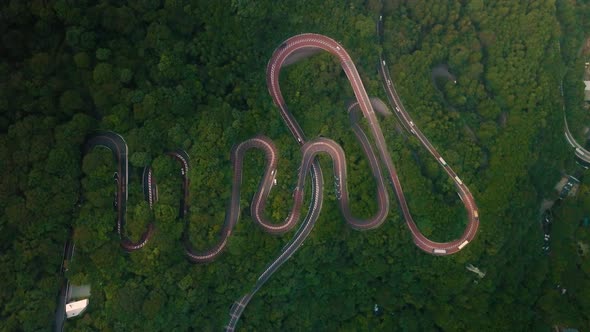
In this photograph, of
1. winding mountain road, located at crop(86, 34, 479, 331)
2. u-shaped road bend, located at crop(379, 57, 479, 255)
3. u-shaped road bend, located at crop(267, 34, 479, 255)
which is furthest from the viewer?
u-shaped road bend, located at crop(379, 57, 479, 255)

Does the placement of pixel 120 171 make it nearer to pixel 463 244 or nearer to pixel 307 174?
pixel 307 174

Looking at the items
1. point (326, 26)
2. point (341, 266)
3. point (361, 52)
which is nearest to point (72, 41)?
point (326, 26)

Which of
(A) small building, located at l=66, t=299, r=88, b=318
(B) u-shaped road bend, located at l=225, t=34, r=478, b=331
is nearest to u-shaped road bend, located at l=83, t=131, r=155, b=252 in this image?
(A) small building, located at l=66, t=299, r=88, b=318

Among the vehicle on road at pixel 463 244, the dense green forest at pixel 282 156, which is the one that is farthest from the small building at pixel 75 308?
the vehicle on road at pixel 463 244

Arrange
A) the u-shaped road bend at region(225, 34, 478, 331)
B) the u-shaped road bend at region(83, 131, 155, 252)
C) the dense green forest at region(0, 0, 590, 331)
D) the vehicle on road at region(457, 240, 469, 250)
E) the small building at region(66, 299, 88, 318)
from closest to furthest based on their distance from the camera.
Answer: the dense green forest at region(0, 0, 590, 331)
the small building at region(66, 299, 88, 318)
the u-shaped road bend at region(83, 131, 155, 252)
the u-shaped road bend at region(225, 34, 478, 331)
the vehicle on road at region(457, 240, 469, 250)

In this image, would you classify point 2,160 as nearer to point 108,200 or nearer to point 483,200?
point 108,200

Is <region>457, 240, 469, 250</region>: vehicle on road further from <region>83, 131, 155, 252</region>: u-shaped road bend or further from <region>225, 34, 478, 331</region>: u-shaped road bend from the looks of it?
<region>83, 131, 155, 252</region>: u-shaped road bend
